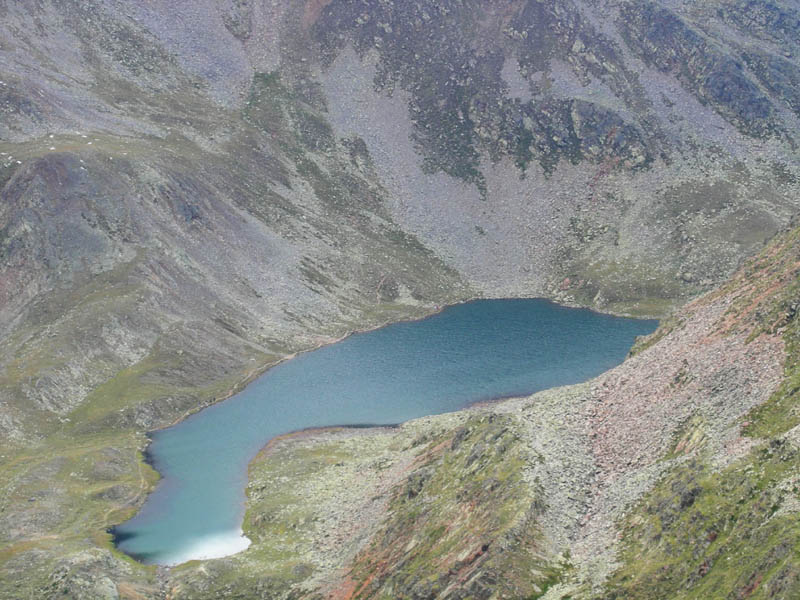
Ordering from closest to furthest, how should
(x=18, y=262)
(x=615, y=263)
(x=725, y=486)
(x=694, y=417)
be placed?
(x=725, y=486)
(x=694, y=417)
(x=18, y=262)
(x=615, y=263)

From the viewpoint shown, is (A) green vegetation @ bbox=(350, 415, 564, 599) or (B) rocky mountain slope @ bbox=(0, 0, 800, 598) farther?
(B) rocky mountain slope @ bbox=(0, 0, 800, 598)

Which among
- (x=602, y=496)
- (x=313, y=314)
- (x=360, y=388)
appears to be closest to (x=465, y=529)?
(x=602, y=496)

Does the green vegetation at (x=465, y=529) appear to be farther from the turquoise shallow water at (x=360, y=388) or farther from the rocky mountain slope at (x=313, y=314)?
the turquoise shallow water at (x=360, y=388)

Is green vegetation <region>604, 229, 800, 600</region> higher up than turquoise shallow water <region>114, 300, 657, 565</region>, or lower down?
lower down

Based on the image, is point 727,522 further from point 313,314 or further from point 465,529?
point 313,314

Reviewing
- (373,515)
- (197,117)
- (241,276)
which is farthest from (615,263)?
(373,515)

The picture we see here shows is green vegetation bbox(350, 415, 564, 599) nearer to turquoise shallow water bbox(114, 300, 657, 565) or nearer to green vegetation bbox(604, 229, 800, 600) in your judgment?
green vegetation bbox(604, 229, 800, 600)

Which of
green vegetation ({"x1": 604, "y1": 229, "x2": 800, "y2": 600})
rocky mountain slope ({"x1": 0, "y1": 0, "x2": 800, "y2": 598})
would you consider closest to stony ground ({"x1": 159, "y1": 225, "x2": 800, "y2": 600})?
green vegetation ({"x1": 604, "y1": 229, "x2": 800, "y2": 600})

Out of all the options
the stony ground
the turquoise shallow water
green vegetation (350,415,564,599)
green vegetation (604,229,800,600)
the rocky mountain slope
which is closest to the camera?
green vegetation (604,229,800,600)

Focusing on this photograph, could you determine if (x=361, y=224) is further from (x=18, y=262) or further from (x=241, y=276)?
(x=18, y=262)
